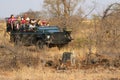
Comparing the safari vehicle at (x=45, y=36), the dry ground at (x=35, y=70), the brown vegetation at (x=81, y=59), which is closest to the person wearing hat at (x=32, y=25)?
the safari vehicle at (x=45, y=36)

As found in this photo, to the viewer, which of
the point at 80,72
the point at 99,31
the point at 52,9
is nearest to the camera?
the point at 80,72

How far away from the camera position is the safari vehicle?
2017 centimetres

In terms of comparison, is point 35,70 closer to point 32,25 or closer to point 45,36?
point 45,36

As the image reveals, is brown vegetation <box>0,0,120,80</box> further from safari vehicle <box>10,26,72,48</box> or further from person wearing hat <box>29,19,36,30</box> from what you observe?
person wearing hat <box>29,19,36,30</box>

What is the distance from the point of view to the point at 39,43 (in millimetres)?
20141

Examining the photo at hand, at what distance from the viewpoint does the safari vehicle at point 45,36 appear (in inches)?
794

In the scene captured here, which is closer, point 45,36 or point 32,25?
point 45,36

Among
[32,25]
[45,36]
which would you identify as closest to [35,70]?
[45,36]

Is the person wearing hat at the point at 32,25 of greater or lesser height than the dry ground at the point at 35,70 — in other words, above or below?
above

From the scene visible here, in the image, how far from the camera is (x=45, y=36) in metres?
20.4

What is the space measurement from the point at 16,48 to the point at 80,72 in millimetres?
3369

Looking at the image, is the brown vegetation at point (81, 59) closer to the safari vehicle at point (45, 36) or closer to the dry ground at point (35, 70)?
the dry ground at point (35, 70)

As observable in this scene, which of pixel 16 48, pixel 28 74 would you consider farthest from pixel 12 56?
pixel 28 74

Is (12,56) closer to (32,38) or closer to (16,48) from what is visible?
(16,48)
